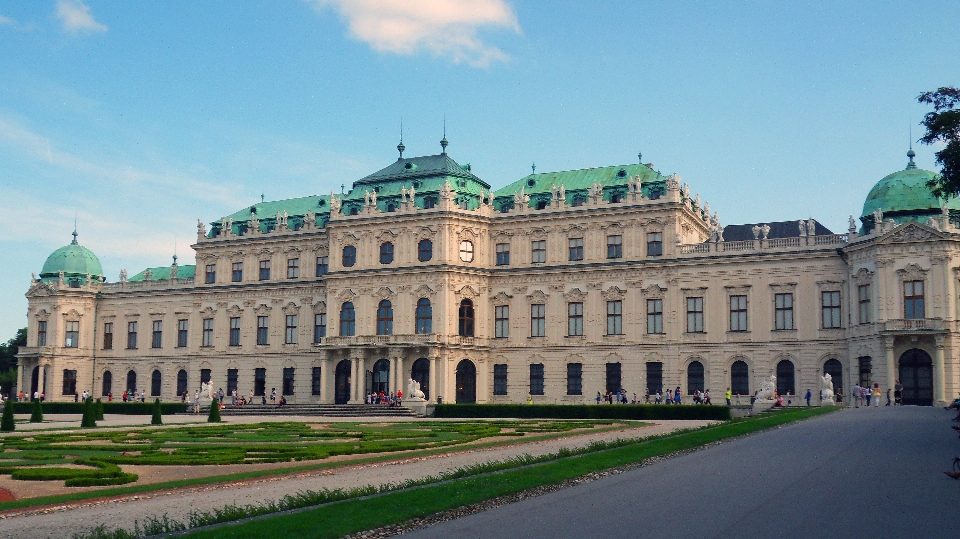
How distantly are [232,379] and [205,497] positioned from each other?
6636 cm

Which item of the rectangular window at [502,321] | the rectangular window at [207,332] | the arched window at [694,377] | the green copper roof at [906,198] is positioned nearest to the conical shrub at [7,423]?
the rectangular window at [502,321]

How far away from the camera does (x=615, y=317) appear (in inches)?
2773

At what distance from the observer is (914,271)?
5916 cm

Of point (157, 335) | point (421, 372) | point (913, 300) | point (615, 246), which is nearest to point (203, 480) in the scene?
point (913, 300)

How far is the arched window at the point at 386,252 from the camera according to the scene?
7481 cm

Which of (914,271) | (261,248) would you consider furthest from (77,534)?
(261,248)

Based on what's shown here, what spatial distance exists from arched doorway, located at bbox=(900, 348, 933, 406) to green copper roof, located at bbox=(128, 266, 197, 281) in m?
60.3

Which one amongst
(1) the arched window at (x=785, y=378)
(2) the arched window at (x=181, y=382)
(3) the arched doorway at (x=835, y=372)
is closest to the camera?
(3) the arched doorway at (x=835, y=372)

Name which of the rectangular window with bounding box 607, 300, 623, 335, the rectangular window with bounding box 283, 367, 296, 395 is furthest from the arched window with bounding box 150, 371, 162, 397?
the rectangular window with bounding box 607, 300, 623, 335

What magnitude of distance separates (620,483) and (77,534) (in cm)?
1021

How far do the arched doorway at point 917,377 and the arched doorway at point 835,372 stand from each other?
4.84m

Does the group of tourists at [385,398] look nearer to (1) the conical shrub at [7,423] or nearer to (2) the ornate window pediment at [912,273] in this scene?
(1) the conical shrub at [7,423]

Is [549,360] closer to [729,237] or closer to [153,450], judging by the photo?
[729,237]

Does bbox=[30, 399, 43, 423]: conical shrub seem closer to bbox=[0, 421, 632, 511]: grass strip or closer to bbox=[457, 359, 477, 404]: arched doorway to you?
bbox=[457, 359, 477, 404]: arched doorway
